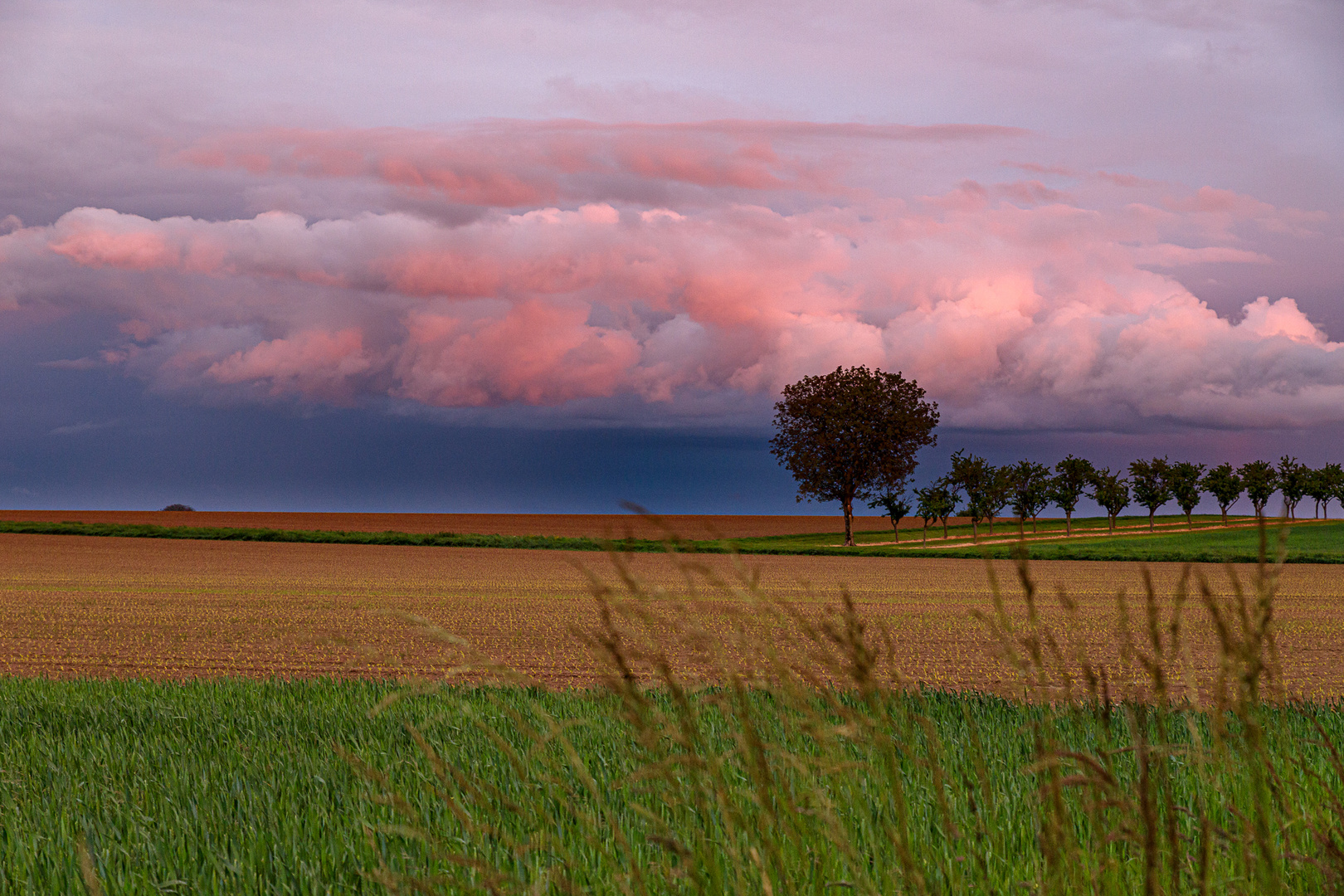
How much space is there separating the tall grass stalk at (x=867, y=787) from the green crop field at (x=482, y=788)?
41 millimetres

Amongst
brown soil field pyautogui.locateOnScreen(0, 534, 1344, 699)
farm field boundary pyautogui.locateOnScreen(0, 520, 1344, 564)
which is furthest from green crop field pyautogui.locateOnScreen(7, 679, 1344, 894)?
farm field boundary pyautogui.locateOnScreen(0, 520, 1344, 564)

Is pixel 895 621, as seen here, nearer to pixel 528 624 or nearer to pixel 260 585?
pixel 528 624

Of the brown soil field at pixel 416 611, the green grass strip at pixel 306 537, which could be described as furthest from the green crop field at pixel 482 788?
the green grass strip at pixel 306 537

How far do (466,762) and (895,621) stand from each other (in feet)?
57.8

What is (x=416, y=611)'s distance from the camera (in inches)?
938

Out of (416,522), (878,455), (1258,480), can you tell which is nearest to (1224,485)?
(1258,480)

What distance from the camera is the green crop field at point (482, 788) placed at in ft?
12.0

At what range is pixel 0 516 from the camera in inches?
4296

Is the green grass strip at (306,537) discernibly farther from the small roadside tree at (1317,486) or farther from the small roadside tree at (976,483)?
the small roadside tree at (1317,486)

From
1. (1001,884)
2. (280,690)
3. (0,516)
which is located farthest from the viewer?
(0,516)

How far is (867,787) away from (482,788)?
7.42ft

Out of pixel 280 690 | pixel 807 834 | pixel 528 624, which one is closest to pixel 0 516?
pixel 528 624

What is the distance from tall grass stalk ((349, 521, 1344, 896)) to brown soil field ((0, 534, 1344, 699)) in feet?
1.04

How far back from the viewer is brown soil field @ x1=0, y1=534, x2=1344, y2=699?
15.2 m
